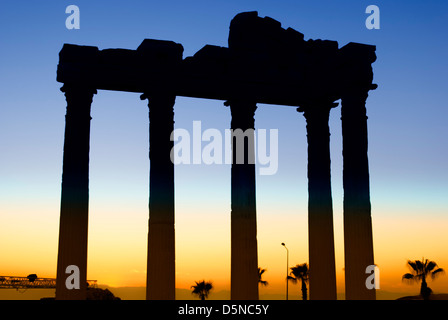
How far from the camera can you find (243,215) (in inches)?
2557

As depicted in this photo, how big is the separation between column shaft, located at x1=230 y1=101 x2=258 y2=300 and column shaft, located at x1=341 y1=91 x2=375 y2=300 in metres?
8.93

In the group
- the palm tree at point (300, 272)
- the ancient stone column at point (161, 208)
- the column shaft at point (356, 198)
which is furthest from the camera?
the palm tree at point (300, 272)

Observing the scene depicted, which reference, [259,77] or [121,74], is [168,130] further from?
[259,77]

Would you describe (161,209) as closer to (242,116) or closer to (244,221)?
(244,221)

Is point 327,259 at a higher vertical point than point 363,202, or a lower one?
lower

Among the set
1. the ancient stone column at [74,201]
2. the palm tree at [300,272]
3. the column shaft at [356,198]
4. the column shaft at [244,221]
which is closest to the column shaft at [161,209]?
the ancient stone column at [74,201]

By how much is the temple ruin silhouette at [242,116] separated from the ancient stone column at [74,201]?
0.09 meters

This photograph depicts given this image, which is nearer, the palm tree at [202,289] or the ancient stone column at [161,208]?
the ancient stone column at [161,208]

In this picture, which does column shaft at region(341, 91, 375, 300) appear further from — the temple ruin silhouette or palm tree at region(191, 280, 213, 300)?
palm tree at region(191, 280, 213, 300)

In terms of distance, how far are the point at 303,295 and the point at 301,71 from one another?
70618 mm

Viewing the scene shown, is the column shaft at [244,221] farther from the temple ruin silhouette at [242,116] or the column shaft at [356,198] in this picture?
the column shaft at [356,198]

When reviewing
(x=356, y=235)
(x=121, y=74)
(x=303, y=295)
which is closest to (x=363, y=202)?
(x=356, y=235)

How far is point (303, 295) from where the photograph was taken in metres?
132

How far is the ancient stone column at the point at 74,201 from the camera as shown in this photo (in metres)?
59.5
